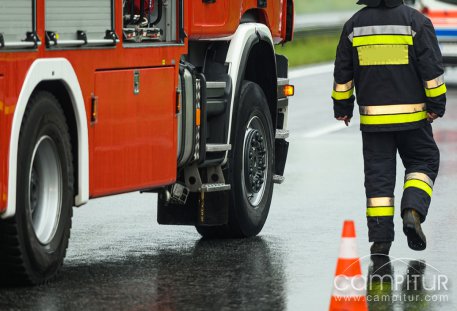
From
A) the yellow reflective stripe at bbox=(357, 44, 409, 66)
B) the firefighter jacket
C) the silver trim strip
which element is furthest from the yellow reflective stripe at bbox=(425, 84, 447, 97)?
the silver trim strip

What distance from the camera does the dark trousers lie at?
366 inches

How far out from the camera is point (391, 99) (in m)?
9.29

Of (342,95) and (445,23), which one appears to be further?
(445,23)

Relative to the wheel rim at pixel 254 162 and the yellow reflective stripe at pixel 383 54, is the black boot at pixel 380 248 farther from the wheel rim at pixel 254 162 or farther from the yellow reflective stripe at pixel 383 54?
the wheel rim at pixel 254 162

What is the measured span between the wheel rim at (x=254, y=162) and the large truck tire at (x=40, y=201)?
2.17 meters

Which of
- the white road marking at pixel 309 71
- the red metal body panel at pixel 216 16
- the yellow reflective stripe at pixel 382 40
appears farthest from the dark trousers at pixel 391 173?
the white road marking at pixel 309 71

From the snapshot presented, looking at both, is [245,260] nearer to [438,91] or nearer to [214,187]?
[214,187]

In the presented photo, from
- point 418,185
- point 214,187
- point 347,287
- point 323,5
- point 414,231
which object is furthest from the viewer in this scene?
point 323,5

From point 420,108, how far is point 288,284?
5.08ft

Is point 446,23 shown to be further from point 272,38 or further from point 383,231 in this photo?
point 383,231

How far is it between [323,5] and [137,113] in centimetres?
6853

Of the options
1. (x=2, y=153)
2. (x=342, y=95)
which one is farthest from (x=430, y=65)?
(x=2, y=153)

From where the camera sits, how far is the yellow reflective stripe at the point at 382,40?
9.18m

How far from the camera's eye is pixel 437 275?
8719 millimetres
